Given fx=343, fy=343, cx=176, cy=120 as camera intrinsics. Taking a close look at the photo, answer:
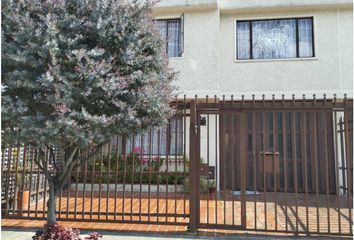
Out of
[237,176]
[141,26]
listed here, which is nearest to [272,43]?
[237,176]

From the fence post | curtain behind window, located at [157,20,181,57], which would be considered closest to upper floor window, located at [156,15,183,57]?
curtain behind window, located at [157,20,181,57]

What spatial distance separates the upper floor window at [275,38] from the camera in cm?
1249

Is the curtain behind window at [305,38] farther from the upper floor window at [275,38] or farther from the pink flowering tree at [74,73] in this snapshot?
the pink flowering tree at [74,73]

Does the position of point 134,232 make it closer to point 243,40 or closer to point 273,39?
Answer: point 243,40

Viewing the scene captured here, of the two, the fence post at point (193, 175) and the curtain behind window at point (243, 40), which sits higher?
the curtain behind window at point (243, 40)

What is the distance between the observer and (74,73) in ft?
14.1

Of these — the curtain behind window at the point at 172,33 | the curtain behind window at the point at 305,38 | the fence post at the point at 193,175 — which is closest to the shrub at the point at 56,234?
the fence post at the point at 193,175

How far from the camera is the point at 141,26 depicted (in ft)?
15.8

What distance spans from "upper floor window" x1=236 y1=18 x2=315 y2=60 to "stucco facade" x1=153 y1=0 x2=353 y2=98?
27 centimetres

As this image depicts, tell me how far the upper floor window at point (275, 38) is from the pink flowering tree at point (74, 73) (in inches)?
338

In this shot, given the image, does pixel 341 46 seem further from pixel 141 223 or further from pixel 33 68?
pixel 33 68

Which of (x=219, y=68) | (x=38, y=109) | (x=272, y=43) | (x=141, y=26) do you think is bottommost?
(x=38, y=109)

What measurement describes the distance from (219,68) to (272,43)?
2262 mm

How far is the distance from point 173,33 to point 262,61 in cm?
339
